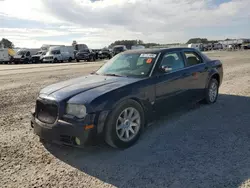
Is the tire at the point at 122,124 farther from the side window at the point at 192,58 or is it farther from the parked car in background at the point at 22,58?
the parked car in background at the point at 22,58

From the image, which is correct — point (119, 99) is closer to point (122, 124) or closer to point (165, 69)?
point (122, 124)

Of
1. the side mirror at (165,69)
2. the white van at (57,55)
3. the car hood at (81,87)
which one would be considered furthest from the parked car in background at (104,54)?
the car hood at (81,87)

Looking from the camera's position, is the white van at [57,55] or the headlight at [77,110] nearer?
the headlight at [77,110]

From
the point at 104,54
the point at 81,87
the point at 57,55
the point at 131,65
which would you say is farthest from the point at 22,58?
the point at 81,87

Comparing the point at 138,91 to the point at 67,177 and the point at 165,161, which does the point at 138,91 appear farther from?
the point at 67,177

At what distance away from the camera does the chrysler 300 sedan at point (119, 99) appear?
3.30 m

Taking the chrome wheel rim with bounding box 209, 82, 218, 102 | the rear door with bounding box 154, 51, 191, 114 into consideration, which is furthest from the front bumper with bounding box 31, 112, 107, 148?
the chrome wheel rim with bounding box 209, 82, 218, 102

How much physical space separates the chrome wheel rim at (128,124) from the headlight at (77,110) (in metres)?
0.56

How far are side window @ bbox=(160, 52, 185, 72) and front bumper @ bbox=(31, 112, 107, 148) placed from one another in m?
1.84

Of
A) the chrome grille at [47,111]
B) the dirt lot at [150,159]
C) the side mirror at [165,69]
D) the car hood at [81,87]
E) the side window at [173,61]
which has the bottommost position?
the dirt lot at [150,159]

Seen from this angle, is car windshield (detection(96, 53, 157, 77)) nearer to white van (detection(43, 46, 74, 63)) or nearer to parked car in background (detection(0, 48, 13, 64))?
white van (detection(43, 46, 74, 63))

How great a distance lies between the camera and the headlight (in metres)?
3.29

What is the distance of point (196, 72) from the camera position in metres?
5.34

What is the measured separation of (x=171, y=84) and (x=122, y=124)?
143cm
